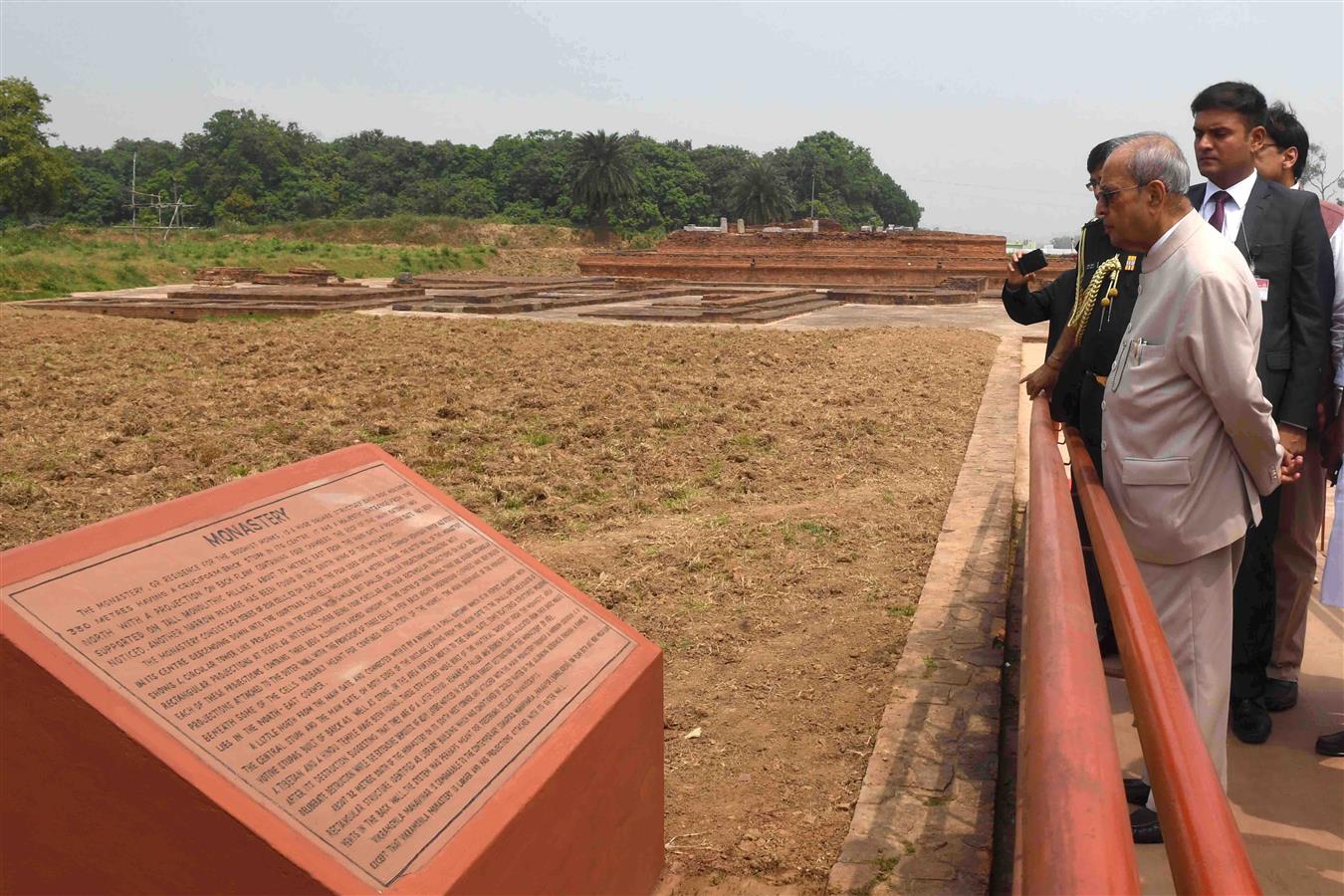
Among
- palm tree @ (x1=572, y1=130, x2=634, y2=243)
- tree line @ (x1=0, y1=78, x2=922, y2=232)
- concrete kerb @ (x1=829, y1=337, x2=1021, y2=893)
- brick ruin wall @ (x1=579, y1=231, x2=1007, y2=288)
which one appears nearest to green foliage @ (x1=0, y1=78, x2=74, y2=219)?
tree line @ (x1=0, y1=78, x2=922, y2=232)

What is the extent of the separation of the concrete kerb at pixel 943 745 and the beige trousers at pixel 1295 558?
780 mm

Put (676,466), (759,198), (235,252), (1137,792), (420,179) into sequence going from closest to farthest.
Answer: (1137,792) → (676,466) → (235,252) → (759,198) → (420,179)

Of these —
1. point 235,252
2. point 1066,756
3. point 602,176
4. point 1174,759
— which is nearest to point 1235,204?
point 1174,759

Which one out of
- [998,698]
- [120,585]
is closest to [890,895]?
[998,698]

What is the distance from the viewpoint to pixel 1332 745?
288cm

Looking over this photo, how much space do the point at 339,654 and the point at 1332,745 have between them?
100 inches

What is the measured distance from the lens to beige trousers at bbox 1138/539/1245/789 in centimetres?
219

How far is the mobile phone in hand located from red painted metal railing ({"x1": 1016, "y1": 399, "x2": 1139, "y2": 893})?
5.43 feet

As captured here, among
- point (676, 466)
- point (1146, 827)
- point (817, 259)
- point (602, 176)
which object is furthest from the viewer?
point (602, 176)

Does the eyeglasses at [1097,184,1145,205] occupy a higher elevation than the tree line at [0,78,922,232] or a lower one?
lower

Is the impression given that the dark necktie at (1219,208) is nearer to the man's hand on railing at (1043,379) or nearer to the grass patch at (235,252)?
the man's hand on railing at (1043,379)

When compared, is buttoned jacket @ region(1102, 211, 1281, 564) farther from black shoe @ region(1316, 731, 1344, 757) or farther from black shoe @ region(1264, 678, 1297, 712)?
black shoe @ region(1264, 678, 1297, 712)

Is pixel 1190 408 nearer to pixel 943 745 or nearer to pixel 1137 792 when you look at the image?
pixel 1137 792

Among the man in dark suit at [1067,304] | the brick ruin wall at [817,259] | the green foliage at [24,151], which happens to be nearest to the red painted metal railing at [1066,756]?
the man in dark suit at [1067,304]
